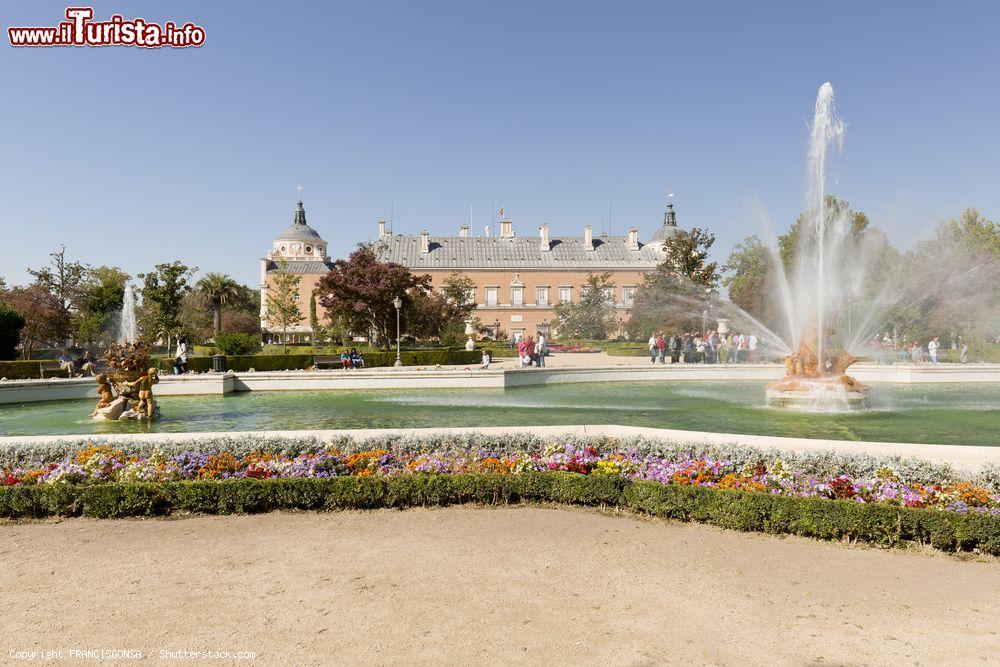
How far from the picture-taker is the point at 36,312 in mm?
37719

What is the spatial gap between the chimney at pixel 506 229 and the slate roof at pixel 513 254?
0.74 meters

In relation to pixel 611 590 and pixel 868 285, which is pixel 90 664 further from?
pixel 868 285

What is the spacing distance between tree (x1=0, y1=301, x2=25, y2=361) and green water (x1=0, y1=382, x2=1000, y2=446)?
14.9m

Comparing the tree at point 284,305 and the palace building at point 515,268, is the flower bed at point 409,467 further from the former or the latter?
the palace building at point 515,268

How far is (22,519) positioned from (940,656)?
26.1 feet

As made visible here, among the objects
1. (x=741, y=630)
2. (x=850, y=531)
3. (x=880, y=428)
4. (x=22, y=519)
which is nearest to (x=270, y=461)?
(x=22, y=519)

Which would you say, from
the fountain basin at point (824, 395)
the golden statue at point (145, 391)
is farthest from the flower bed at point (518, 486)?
the fountain basin at point (824, 395)

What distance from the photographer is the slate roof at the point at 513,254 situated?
215 feet

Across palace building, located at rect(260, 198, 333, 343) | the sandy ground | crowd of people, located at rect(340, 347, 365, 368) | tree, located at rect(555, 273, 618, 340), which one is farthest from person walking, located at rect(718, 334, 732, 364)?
palace building, located at rect(260, 198, 333, 343)

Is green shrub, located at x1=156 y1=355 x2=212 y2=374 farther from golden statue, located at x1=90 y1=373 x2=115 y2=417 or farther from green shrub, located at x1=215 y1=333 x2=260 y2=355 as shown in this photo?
golden statue, located at x1=90 y1=373 x2=115 y2=417

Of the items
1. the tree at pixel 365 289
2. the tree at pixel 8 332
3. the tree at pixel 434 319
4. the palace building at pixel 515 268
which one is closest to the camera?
the tree at pixel 8 332

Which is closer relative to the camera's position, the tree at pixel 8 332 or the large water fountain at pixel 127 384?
the large water fountain at pixel 127 384

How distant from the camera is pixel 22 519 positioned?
669 centimetres

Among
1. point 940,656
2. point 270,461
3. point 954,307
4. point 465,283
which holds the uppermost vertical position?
point 465,283
